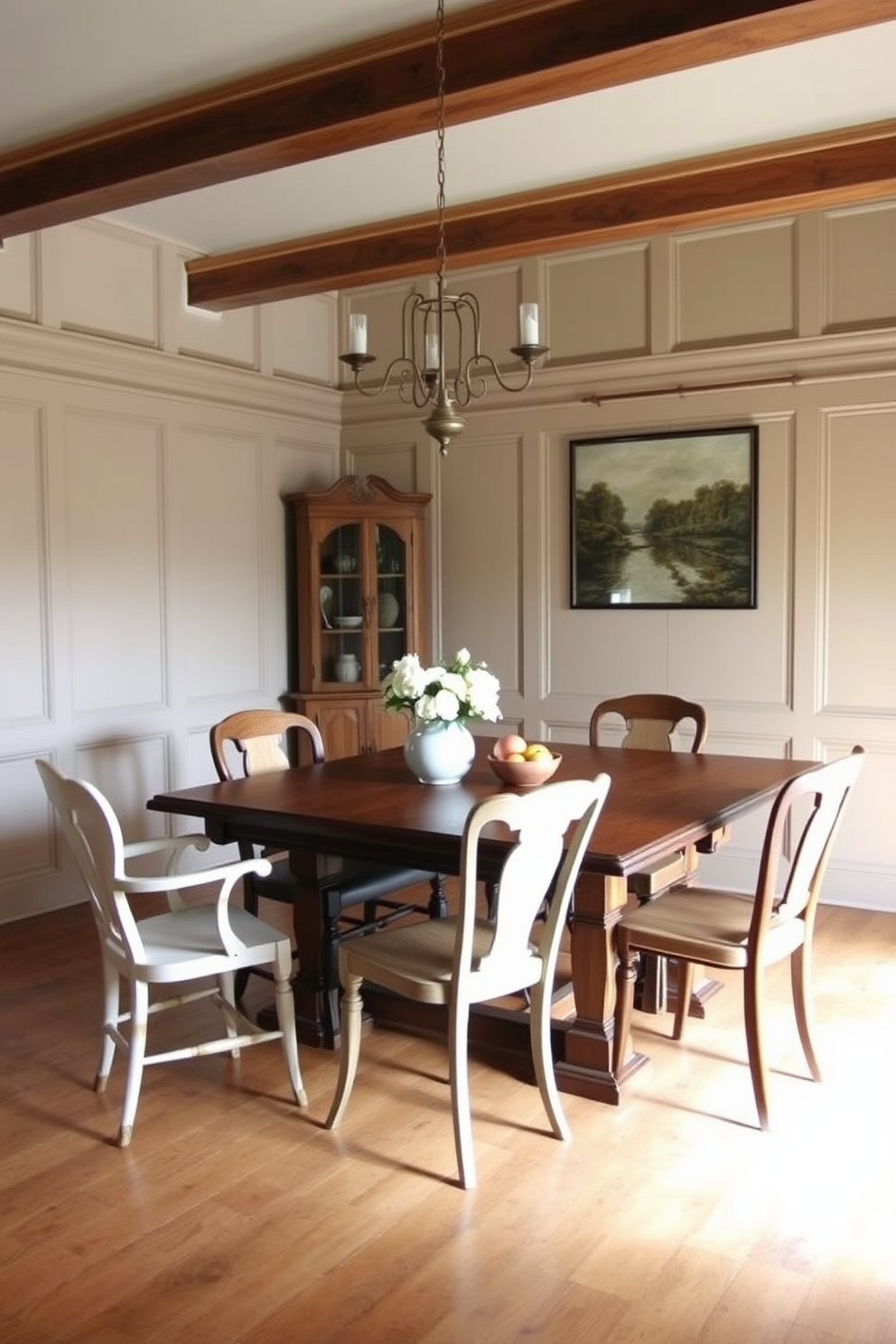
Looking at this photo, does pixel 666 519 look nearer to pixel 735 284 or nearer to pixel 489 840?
pixel 735 284

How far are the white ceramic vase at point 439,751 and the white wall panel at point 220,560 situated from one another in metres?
2.16

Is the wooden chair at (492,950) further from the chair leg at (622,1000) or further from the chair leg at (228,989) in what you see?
the chair leg at (228,989)

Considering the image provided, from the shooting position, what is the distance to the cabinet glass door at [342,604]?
5.65 m

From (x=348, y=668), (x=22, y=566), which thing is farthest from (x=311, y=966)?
(x=348, y=668)

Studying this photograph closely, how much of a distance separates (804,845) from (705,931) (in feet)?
1.09

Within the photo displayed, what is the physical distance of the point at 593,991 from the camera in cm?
300

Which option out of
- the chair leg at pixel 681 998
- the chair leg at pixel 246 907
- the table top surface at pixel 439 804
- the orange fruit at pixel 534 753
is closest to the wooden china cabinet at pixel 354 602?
the table top surface at pixel 439 804

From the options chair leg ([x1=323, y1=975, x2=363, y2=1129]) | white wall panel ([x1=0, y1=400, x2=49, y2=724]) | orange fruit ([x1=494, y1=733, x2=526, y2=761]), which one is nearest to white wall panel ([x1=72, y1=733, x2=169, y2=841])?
white wall panel ([x1=0, y1=400, x2=49, y2=724])

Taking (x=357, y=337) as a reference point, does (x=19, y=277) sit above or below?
above

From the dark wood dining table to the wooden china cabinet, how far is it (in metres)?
1.90

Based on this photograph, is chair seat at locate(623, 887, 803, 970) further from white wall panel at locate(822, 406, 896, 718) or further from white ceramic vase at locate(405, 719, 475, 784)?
white wall panel at locate(822, 406, 896, 718)

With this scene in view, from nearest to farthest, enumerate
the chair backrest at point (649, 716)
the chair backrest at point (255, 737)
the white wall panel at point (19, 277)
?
the chair backrest at point (255, 737) → the chair backrest at point (649, 716) → the white wall panel at point (19, 277)

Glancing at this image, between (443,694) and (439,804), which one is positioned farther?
(443,694)

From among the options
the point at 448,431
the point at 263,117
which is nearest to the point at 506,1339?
the point at 448,431
